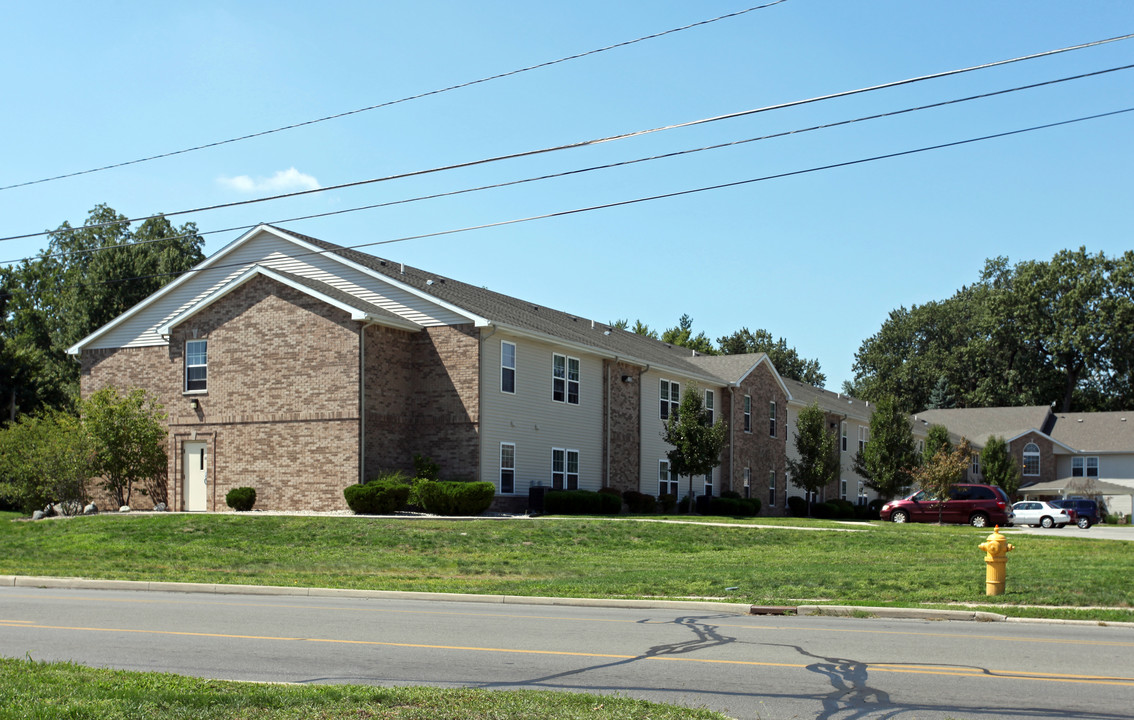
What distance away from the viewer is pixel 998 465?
65125 millimetres

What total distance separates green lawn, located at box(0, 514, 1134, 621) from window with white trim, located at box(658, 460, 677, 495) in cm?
972

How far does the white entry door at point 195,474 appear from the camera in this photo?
108 ft

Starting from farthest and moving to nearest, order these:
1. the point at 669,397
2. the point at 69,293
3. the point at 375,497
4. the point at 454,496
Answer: the point at 69,293 < the point at 669,397 < the point at 454,496 < the point at 375,497

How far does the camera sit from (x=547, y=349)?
3512 cm

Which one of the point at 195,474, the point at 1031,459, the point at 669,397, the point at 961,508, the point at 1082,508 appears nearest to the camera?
the point at 195,474

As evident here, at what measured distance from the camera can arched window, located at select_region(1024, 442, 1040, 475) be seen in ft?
237

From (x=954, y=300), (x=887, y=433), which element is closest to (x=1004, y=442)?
(x=887, y=433)

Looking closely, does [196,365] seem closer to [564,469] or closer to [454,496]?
[454,496]

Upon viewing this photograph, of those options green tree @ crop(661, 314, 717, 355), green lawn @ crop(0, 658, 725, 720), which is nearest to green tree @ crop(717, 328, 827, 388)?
green tree @ crop(661, 314, 717, 355)

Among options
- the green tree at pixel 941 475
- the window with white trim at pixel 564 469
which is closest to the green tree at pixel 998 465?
the green tree at pixel 941 475

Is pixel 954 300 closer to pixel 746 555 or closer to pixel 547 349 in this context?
pixel 547 349

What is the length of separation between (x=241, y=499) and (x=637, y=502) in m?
13.6

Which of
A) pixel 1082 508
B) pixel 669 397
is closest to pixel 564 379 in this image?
pixel 669 397

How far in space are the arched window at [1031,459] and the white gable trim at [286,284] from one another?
176 feet
